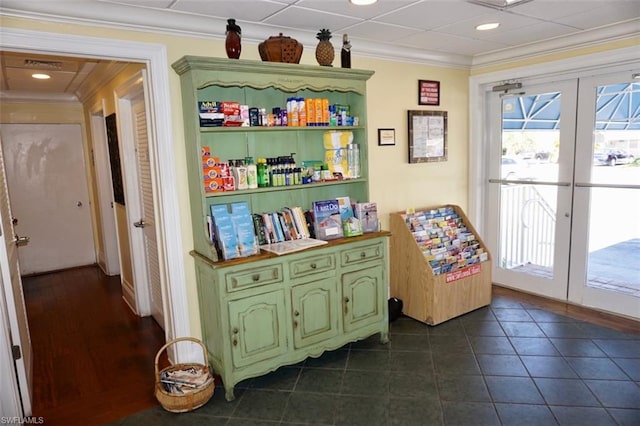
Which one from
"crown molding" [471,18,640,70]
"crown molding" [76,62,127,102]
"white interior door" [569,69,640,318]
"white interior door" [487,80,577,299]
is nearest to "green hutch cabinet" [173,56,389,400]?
"crown molding" [76,62,127,102]

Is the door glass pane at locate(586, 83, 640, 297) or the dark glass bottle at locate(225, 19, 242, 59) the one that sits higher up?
the dark glass bottle at locate(225, 19, 242, 59)

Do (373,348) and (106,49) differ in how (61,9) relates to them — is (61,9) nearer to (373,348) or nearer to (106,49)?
(106,49)

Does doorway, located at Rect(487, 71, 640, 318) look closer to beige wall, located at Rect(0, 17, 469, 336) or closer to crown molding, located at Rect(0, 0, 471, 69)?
beige wall, located at Rect(0, 17, 469, 336)

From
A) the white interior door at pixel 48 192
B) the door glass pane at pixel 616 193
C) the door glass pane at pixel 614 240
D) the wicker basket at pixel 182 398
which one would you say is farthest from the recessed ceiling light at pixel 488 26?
the white interior door at pixel 48 192

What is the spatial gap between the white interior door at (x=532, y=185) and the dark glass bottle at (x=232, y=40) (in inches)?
113

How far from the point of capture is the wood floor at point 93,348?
2613mm

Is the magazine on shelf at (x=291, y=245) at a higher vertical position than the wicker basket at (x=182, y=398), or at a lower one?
higher

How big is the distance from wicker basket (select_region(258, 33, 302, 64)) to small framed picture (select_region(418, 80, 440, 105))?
1.61m

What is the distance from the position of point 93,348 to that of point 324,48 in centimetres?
301

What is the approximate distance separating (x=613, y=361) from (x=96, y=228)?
239 inches

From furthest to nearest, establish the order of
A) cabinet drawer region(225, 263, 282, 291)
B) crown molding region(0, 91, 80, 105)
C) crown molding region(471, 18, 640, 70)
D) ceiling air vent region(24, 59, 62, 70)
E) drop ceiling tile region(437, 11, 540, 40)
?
crown molding region(0, 91, 80, 105) → ceiling air vent region(24, 59, 62, 70) → crown molding region(471, 18, 640, 70) → drop ceiling tile region(437, 11, 540, 40) → cabinet drawer region(225, 263, 282, 291)

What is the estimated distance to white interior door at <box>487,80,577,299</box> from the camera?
380cm

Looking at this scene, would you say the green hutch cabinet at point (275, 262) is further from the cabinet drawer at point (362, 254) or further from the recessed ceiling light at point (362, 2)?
the recessed ceiling light at point (362, 2)

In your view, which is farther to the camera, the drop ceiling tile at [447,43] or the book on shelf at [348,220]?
the drop ceiling tile at [447,43]
